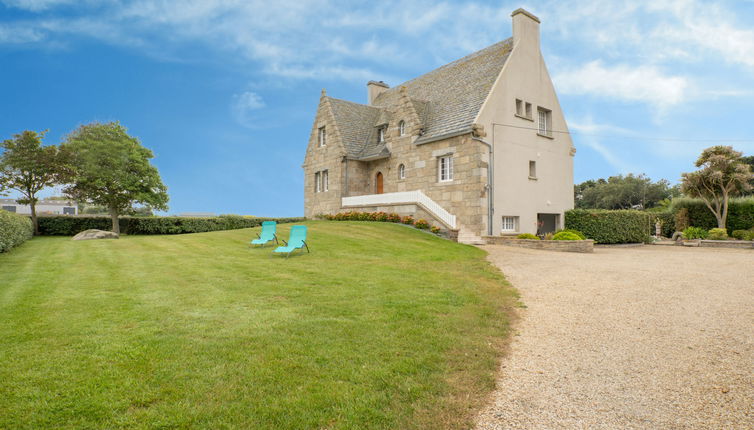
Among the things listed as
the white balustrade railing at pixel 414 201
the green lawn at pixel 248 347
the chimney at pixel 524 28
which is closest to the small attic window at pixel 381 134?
the white balustrade railing at pixel 414 201

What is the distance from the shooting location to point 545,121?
25.8 m

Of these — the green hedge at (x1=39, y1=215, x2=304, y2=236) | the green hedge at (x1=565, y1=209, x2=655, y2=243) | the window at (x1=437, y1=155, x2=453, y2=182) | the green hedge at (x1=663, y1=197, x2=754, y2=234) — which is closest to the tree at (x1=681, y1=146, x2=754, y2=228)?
the green hedge at (x1=663, y1=197, x2=754, y2=234)

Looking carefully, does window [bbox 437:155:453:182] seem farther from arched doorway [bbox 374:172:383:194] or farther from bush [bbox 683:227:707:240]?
bush [bbox 683:227:707:240]

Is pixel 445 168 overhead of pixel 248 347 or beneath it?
overhead

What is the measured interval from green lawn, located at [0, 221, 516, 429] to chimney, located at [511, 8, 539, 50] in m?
18.8

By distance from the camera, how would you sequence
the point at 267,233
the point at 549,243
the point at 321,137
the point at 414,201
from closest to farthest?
the point at 267,233 < the point at 549,243 < the point at 414,201 < the point at 321,137

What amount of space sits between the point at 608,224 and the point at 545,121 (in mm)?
7275

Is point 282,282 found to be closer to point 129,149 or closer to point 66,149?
point 129,149

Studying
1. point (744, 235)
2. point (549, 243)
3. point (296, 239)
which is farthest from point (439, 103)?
point (744, 235)

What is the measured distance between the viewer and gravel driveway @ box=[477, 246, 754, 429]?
13.0 ft

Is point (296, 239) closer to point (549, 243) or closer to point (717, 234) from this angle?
point (549, 243)

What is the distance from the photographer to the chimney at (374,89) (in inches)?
1410

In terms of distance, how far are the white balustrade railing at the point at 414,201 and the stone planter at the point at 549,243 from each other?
7.34ft

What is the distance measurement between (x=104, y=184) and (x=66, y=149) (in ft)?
18.5
